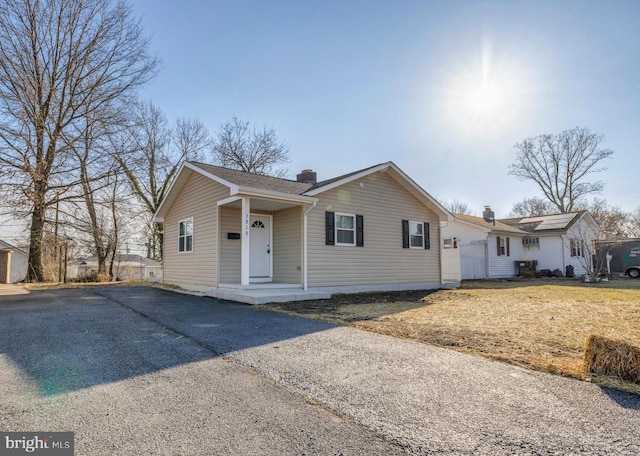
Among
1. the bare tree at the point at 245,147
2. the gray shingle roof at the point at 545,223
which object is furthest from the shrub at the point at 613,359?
the bare tree at the point at 245,147

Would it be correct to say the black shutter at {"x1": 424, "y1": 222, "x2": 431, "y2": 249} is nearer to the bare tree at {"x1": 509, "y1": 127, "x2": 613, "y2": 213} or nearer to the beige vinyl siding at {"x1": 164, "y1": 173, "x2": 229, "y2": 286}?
the beige vinyl siding at {"x1": 164, "y1": 173, "x2": 229, "y2": 286}

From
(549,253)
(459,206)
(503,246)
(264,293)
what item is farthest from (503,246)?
(459,206)

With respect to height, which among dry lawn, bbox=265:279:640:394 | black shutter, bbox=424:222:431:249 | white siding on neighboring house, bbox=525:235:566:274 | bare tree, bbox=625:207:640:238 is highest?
bare tree, bbox=625:207:640:238

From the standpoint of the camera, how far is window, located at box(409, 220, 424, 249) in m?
13.9

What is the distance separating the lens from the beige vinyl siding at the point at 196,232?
11.0 meters

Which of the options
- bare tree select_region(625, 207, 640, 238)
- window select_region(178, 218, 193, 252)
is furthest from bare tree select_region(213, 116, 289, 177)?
bare tree select_region(625, 207, 640, 238)

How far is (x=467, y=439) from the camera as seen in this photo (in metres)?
2.25

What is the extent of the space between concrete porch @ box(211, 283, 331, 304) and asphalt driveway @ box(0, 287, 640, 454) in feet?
12.1

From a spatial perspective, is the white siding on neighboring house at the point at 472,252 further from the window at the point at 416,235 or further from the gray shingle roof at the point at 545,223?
the window at the point at 416,235

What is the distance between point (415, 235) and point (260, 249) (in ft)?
20.0

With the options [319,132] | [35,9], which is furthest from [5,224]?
[319,132]

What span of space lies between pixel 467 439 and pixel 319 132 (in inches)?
560

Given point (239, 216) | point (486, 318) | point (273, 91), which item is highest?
point (273, 91)

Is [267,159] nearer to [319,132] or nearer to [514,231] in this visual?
[319,132]
